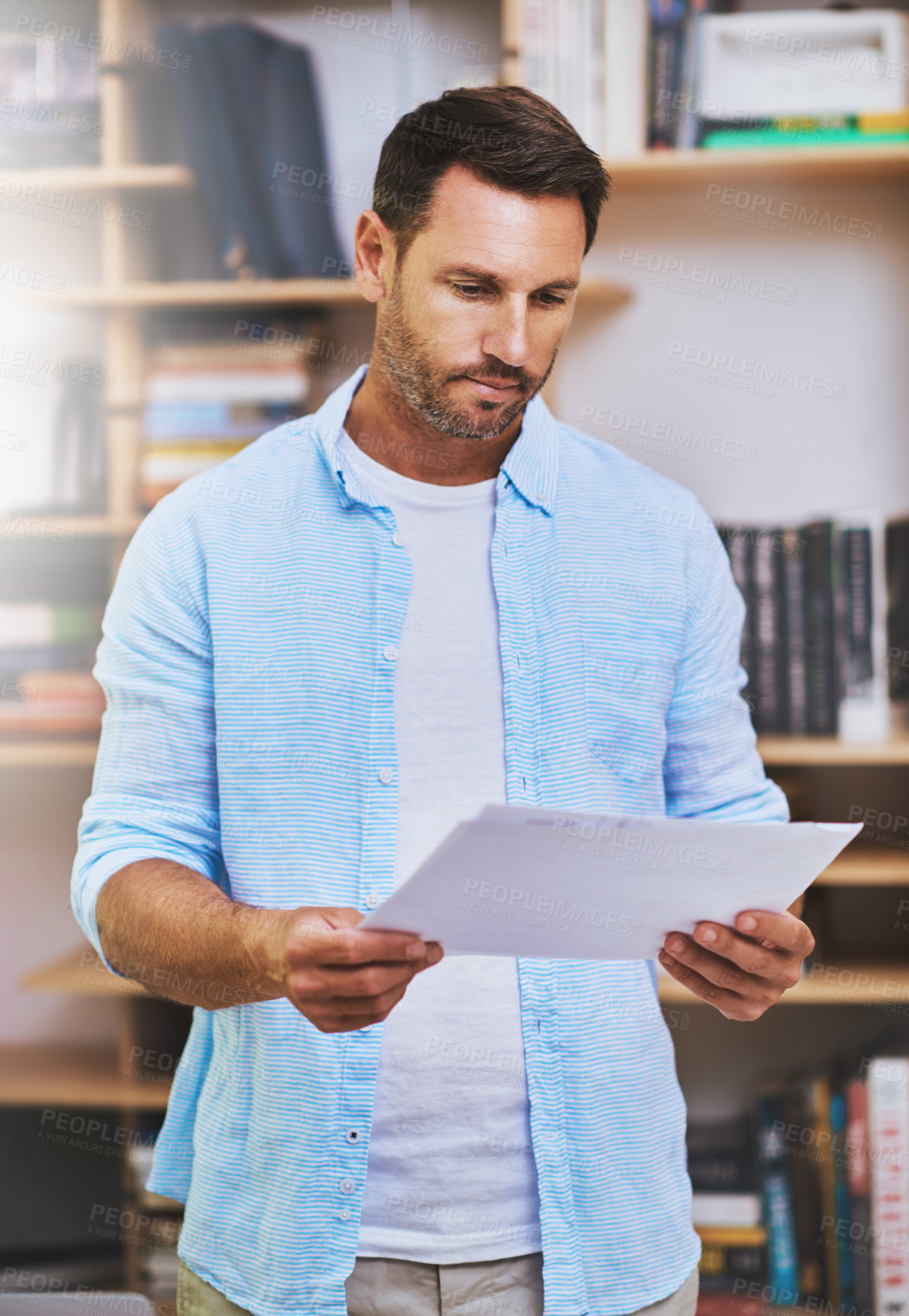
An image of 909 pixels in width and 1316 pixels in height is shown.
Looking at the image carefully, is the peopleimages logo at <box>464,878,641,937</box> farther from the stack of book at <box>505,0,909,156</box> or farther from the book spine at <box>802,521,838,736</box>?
the stack of book at <box>505,0,909,156</box>

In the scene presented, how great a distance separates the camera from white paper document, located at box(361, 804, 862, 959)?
60 centimetres

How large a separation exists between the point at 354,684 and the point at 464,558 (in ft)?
0.49

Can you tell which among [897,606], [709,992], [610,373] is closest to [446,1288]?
[709,992]

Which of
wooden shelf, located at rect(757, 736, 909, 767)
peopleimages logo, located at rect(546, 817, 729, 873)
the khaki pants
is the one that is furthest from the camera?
wooden shelf, located at rect(757, 736, 909, 767)

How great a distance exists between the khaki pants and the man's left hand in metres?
0.25

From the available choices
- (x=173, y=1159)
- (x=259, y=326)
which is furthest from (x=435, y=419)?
(x=259, y=326)

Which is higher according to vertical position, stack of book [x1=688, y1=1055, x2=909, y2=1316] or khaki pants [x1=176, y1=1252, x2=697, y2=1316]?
khaki pants [x1=176, y1=1252, x2=697, y2=1316]

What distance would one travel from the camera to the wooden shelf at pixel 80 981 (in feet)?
5.69

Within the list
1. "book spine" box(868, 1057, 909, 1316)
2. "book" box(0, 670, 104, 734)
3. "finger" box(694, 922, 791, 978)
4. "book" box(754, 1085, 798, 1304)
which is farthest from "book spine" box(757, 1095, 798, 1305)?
"book" box(0, 670, 104, 734)

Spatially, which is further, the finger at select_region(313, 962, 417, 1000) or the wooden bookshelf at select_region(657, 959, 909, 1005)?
the wooden bookshelf at select_region(657, 959, 909, 1005)

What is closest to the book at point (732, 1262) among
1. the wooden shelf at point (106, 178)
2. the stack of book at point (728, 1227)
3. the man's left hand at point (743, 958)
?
Result: the stack of book at point (728, 1227)

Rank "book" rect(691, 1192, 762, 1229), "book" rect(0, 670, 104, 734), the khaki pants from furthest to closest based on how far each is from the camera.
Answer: "book" rect(0, 670, 104, 734) → "book" rect(691, 1192, 762, 1229) → the khaki pants

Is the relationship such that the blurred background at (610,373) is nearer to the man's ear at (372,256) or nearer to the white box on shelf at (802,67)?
the white box on shelf at (802,67)

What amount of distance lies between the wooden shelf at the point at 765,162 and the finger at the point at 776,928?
1198mm
